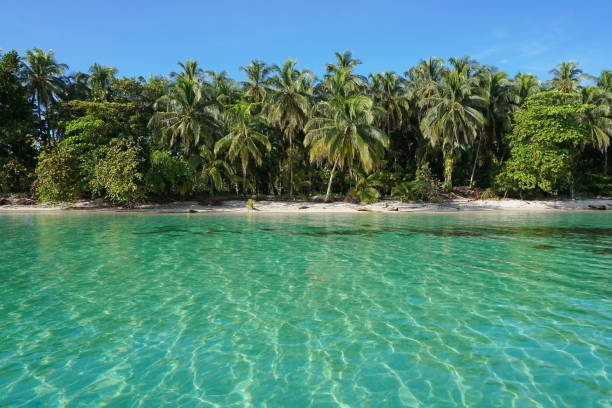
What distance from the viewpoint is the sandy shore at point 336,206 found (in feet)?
103

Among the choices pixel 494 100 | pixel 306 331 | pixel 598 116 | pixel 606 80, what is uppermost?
pixel 606 80

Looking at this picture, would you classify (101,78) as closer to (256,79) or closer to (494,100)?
(256,79)

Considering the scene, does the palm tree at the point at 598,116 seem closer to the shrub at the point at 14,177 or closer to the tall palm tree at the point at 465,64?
the tall palm tree at the point at 465,64

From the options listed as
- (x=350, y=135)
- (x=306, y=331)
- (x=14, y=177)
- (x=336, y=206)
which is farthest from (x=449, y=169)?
(x=14, y=177)

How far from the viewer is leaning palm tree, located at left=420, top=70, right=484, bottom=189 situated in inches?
1388

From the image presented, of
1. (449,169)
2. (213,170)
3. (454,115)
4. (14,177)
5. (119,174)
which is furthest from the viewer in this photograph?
(449,169)

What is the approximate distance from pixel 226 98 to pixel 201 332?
37.6 m

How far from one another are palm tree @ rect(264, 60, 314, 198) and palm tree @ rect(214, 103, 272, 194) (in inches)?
88.0

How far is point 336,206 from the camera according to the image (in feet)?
109

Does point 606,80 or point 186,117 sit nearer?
point 186,117

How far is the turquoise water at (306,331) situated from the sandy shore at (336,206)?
21588 millimetres

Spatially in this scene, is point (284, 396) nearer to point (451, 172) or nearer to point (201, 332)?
point (201, 332)

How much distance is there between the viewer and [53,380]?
3.84 metres

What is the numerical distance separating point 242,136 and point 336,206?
10204 mm
